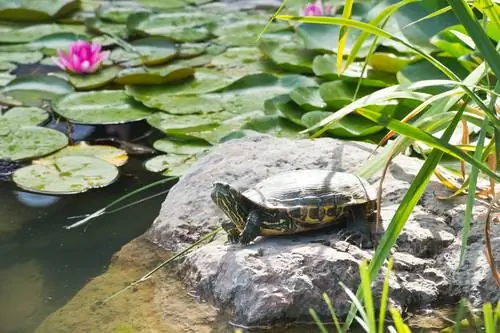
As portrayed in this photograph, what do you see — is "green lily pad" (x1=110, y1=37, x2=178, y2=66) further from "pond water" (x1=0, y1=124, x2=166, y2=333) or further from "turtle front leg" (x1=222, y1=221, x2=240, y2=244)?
"turtle front leg" (x1=222, y1=221, x2=240, y2=244)

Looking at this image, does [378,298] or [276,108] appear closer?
[378,298]

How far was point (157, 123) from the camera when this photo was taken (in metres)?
4.18

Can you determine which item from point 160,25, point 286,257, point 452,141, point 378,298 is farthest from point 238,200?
point 160,25

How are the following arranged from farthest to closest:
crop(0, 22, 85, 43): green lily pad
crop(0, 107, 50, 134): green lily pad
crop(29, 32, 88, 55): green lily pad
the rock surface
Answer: crop(0, 22, 85, 43): green lily pad → crop(29, 32, 88, 55): green lily pad → crop(0, 107, 50, 134): green lily pad → the rock surface

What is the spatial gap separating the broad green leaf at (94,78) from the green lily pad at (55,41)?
524 mm

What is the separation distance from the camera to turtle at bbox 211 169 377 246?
103 inches

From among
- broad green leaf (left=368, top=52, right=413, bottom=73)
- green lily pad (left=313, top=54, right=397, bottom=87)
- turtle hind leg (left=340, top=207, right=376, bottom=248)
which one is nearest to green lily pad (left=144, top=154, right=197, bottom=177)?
green lily pad (left=313, top=54, right=397, bottom=87)

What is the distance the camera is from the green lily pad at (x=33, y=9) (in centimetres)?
588

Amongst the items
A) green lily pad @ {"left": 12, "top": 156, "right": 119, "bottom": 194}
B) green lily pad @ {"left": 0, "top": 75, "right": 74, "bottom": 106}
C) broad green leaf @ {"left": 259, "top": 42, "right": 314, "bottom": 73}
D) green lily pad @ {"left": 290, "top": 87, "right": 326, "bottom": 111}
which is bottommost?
green lily pad @ {"left": 12, "top": 156, "right": 119, "bottom": 194}

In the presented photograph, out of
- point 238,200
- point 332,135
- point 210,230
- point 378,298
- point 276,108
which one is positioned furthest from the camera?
point 276,108

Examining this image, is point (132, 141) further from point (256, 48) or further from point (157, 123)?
point (256, 48)

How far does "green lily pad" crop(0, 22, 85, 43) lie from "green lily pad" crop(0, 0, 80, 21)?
83mm

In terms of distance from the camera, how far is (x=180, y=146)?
4012 millimetres

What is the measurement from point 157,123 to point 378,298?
6.53ft
